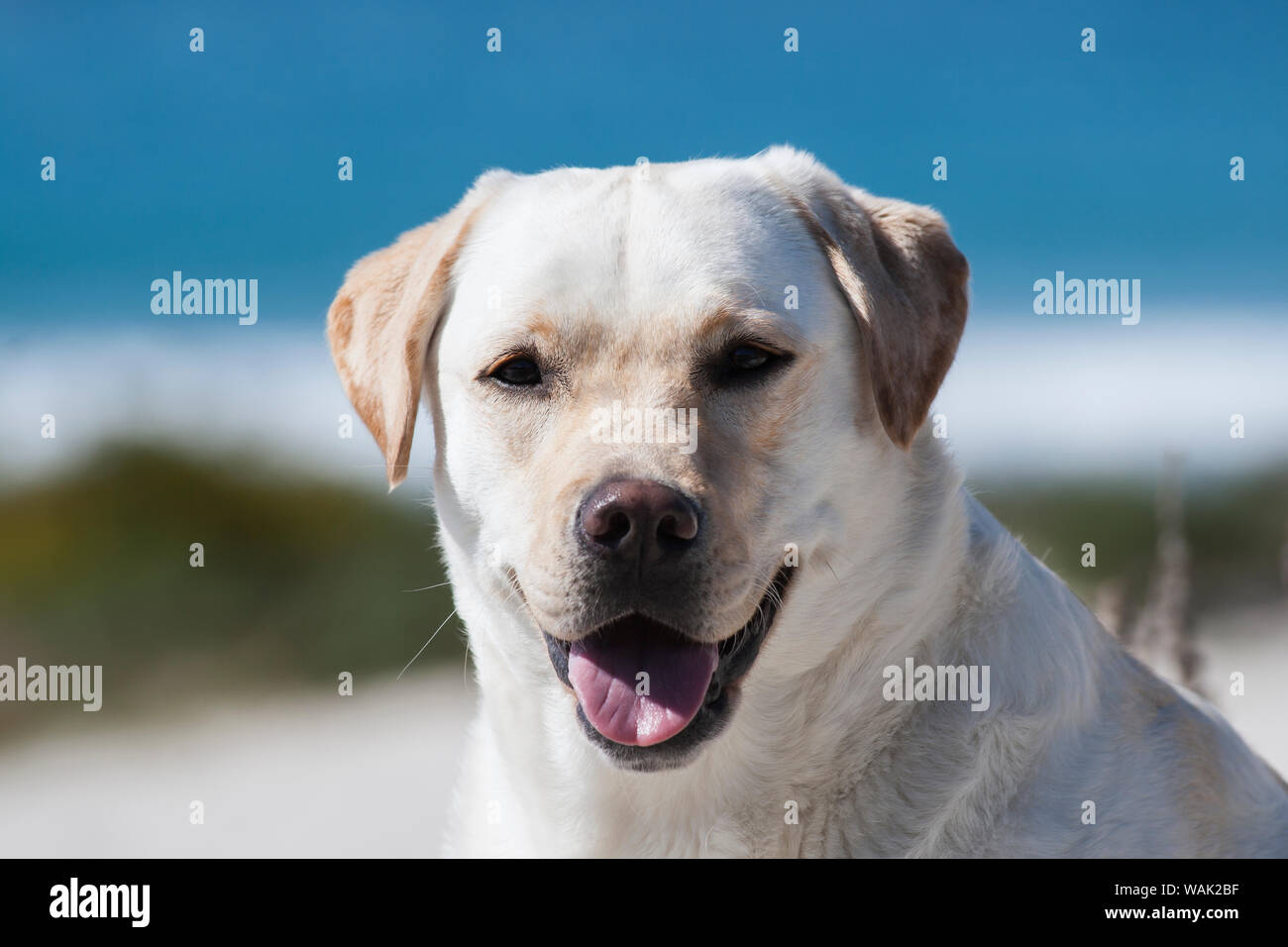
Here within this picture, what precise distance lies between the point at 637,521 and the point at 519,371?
76cm

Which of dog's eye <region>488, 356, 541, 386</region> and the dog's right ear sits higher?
the dog's right ear

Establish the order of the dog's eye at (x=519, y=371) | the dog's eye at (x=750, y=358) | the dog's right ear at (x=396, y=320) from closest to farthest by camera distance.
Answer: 1. the dog's eye at (x=750, y=358)
2. the dog's eye at (x=519, y=371)
3. the dog's right ear at (x=396, y=320)

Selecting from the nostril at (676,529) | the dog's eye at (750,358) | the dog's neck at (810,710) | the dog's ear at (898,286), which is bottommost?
the dog's neck at (810,710)

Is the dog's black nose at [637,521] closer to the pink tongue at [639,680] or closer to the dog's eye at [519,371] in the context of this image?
the pink tongue at [639,680]

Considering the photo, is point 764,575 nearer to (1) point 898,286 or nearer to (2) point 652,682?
(2) point 652,682

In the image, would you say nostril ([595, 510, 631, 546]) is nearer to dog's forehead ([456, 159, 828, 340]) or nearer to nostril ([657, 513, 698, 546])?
nostril ([657, 513, 698, 546])

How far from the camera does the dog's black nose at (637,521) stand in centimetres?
274

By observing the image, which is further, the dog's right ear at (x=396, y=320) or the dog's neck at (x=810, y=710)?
the dog's right ear at (x=396, y=320)

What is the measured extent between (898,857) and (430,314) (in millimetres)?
2182

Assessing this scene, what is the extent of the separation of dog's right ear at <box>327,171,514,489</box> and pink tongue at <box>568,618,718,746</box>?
101cm

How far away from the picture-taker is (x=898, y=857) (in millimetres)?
3100

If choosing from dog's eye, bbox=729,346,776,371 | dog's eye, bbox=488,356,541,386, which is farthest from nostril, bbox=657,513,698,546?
dog's eye, bbox=488,356,541,386

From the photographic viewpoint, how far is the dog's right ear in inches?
142

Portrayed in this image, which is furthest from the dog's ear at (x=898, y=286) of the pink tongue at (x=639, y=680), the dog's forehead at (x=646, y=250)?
the pink tongue at (x=639, y=680)
